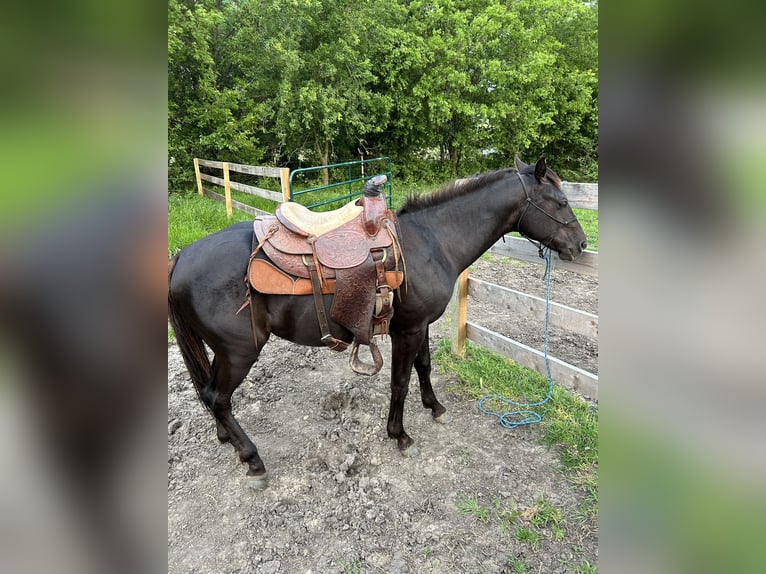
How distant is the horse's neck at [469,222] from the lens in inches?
105

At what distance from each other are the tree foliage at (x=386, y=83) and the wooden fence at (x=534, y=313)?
8713mm

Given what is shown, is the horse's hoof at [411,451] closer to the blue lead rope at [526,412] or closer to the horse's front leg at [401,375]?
the horse's front leg at [401,375]

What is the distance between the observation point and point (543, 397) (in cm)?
326

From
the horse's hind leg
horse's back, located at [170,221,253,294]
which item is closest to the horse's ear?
horse's back, located at [170,221,253,294]

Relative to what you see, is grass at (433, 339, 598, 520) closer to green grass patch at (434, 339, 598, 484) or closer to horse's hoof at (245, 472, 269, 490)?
green grass patch at (434, 339, 598, 484)

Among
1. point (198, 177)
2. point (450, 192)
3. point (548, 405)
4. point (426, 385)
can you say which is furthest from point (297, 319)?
point (198, 177)

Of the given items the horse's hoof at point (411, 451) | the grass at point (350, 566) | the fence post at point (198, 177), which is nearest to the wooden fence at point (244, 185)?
the fence post at point (198, 177)

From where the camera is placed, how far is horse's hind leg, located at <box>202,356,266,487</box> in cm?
248

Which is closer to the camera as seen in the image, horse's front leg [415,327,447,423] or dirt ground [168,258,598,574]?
dirt ground [168,258,598,574]

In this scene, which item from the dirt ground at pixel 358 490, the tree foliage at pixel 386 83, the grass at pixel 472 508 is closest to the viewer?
the dirt ground at pixel 358 490

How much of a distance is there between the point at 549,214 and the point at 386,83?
12430 mm

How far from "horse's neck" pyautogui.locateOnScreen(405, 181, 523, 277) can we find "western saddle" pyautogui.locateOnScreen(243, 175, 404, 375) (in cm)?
36
